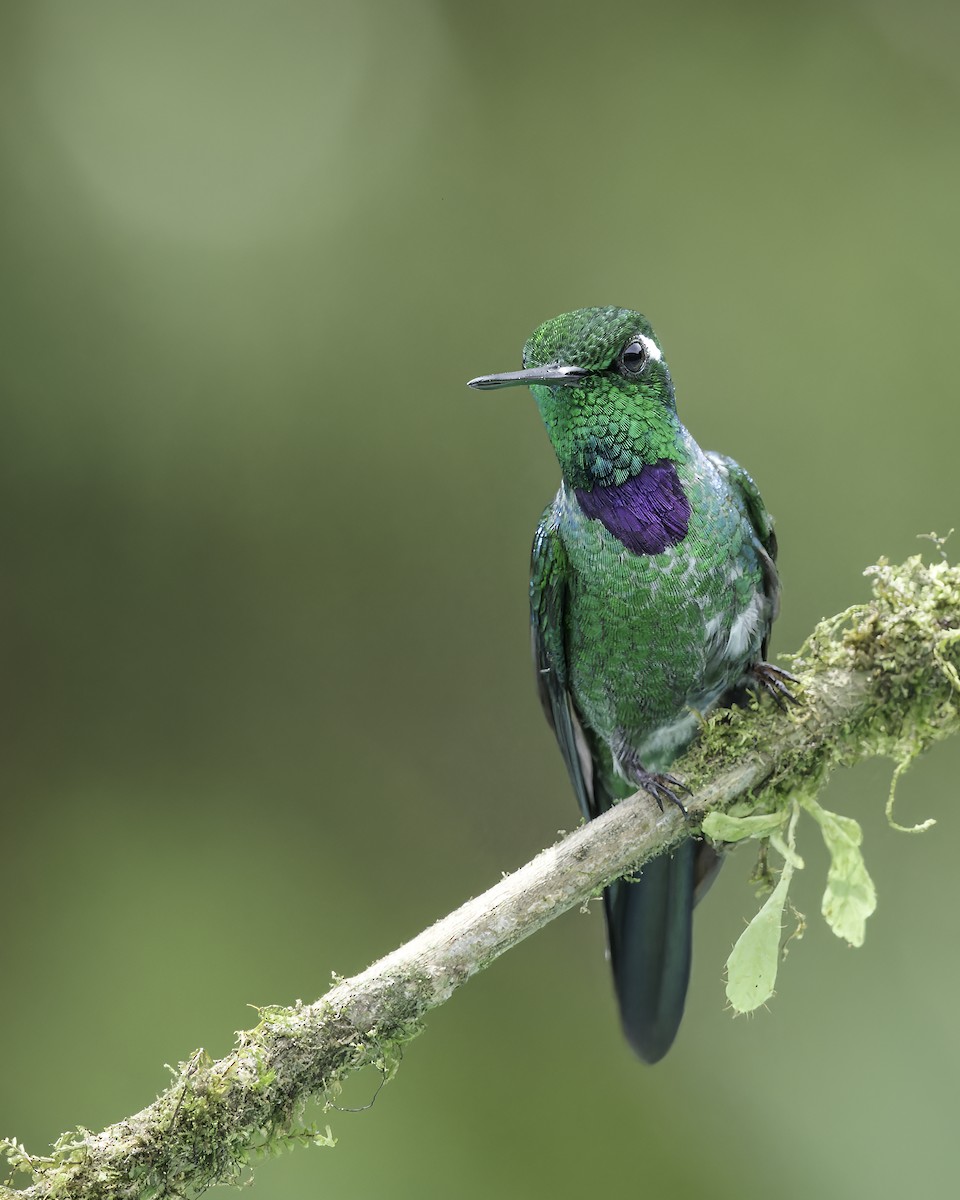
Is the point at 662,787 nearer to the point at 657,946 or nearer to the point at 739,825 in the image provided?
the point at 739,825

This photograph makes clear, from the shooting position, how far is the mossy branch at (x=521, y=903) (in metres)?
1.97

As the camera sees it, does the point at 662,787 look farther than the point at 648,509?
No

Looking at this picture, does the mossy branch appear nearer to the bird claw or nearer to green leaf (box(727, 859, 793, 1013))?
the bird claw

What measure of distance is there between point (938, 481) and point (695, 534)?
2361mm

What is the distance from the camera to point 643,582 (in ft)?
9.35

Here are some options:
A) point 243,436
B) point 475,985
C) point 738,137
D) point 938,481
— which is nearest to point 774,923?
point 475,985

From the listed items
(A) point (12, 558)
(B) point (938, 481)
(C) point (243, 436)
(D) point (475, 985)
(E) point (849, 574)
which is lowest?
(D) point (475, 985)

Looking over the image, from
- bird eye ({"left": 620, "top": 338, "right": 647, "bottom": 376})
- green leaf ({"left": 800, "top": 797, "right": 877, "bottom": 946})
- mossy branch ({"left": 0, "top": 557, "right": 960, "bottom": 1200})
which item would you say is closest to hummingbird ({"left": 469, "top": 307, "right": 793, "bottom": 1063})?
bird eye ({"left": 620, "top": 338, "right": 647, "bottom": 376})

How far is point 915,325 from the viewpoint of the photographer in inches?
192

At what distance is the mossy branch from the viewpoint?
1971 millimetres

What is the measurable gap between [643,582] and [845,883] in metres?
0.79

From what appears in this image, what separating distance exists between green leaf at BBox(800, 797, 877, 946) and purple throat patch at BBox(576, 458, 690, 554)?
26.2 inches

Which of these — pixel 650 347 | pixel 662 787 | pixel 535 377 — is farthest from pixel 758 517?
pixel 662 787

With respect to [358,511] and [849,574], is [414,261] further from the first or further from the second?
[849,574]
